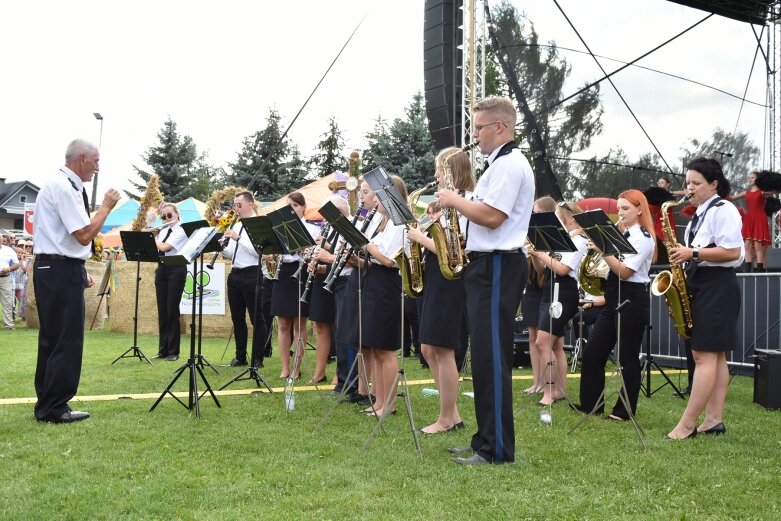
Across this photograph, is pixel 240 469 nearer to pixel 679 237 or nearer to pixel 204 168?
pixel 679 237

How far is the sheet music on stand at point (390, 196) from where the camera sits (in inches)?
198

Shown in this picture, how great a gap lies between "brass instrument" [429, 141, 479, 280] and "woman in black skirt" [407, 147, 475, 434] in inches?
7.0

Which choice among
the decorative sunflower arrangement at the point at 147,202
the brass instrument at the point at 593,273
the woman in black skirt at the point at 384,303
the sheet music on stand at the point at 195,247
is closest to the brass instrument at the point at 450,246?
the woman in black skirt at the point at 384,303

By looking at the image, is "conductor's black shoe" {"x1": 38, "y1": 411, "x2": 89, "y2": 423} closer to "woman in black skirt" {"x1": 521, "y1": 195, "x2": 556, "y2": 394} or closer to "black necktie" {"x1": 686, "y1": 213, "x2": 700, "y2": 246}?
"woman in black skirt" {"x1": 521, "y1": 195, "x2": 556, "y2": 394}

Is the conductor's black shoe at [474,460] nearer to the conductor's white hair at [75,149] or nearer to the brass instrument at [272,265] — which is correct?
the conductor's white hair at [75,149]

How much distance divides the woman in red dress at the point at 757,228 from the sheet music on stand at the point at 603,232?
27.9 ft

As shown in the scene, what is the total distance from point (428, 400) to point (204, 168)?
46.4m

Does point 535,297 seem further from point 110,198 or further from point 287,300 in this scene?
point 110,198

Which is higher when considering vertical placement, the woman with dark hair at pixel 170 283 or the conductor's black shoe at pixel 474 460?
the woman with dark hair at pixel 170 283

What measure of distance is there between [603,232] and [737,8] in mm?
12556

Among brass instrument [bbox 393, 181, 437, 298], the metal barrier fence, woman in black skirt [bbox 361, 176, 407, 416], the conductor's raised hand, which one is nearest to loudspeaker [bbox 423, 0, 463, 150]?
the metal barrier fence

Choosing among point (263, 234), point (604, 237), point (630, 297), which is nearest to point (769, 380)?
point (630, 297)

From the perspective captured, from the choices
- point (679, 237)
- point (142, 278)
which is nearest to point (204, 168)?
point (142, 278)

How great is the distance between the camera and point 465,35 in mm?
15320
